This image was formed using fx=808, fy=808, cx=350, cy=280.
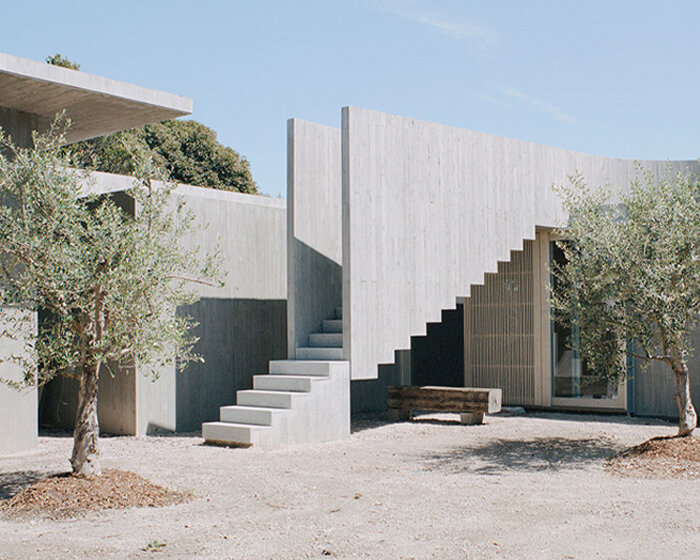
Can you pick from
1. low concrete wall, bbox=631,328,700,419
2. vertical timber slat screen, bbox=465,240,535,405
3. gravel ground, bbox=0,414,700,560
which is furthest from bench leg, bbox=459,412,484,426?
low concrete wall, bbox=631,328,700,419

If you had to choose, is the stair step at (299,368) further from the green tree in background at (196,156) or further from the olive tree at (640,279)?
the green tree in background at (196,156)

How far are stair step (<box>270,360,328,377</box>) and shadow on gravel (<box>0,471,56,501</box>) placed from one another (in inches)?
146


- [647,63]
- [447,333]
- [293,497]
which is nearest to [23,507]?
[293,497]

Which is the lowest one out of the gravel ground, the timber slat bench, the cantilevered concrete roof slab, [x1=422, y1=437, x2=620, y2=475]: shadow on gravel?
[x1=422, y1=437, x2=620, y2=475]: shadow on gravel

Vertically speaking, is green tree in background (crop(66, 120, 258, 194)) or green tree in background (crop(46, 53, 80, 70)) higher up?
green tree in background (crop(46, 53, 80, 70))

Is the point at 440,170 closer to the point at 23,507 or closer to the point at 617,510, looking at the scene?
the point at 617,510

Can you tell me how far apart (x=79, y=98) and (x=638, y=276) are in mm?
6305

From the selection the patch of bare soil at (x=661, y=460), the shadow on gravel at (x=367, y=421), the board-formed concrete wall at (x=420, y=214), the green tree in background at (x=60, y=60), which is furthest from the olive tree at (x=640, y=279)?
the green tree in background at (x=60, y=60)

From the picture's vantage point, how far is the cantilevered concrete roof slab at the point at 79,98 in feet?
27.0

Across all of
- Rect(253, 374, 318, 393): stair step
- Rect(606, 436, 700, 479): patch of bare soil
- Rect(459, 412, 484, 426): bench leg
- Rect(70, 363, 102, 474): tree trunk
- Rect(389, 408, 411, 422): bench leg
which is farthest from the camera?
Rect(389, 408, 411, 422): bench leg

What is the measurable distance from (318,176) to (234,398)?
3530mm

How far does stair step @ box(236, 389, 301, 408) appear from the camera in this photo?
9.82 metres

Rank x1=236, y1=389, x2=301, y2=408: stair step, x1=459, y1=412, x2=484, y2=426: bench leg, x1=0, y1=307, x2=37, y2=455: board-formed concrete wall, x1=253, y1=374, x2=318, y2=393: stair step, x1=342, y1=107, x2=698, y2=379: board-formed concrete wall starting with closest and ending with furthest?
x1=0, y1=307, x2=37, y2=455: board-formed concrete wall
x1=236, y1=389, x2=301, y2=408: stair step
x1=253, y1=374, x2=318, y2=393: stair step
x1=342, y1=107, x2=698, y2=379: board-formed concrete wall
x1=459, y1=412, x2=484, y2=426: bench leg

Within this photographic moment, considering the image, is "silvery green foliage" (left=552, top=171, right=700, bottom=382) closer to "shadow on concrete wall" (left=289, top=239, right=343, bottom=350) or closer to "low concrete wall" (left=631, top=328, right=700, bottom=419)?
"low concrete wall" (left=631, top=328, right=700, bottom=419)
